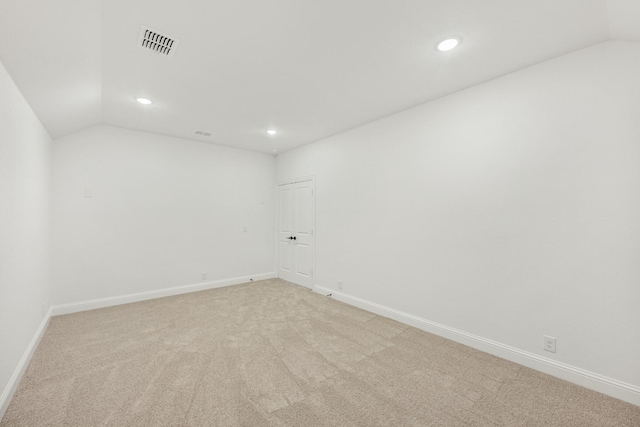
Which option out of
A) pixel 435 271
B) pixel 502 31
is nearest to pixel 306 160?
pixel 435 271

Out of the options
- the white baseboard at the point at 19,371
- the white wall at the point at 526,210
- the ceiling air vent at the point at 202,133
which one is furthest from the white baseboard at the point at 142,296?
the white wall at the point at 526,210

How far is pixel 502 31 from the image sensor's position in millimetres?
1937

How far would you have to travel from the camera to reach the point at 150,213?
14.4ft

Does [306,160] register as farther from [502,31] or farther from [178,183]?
[502,31]

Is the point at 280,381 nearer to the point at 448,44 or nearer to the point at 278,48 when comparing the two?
the point at 278,48

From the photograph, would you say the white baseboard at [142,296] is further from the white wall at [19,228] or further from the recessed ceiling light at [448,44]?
the recessed ceiling light at [448,44]

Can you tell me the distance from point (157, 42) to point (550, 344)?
4187 millimetres

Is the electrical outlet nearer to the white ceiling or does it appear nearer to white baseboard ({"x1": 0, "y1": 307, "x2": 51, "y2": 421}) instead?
the white ceiling

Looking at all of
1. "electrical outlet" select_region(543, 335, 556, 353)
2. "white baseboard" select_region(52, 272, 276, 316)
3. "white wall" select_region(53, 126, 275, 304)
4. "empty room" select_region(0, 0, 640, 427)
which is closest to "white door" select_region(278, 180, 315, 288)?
"white wall" select_region(53, 126, 275, 304)

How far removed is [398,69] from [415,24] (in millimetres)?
600

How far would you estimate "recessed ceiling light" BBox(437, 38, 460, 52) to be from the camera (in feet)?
6.68

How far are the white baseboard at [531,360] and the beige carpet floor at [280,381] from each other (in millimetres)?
66

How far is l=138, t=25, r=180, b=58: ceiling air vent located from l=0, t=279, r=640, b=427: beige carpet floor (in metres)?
2.76

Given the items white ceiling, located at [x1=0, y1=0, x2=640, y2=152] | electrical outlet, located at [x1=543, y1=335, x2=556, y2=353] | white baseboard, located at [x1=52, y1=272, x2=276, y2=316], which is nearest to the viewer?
white ceiling, located at [x1=0, y1=0, x2=640, y2=152]
